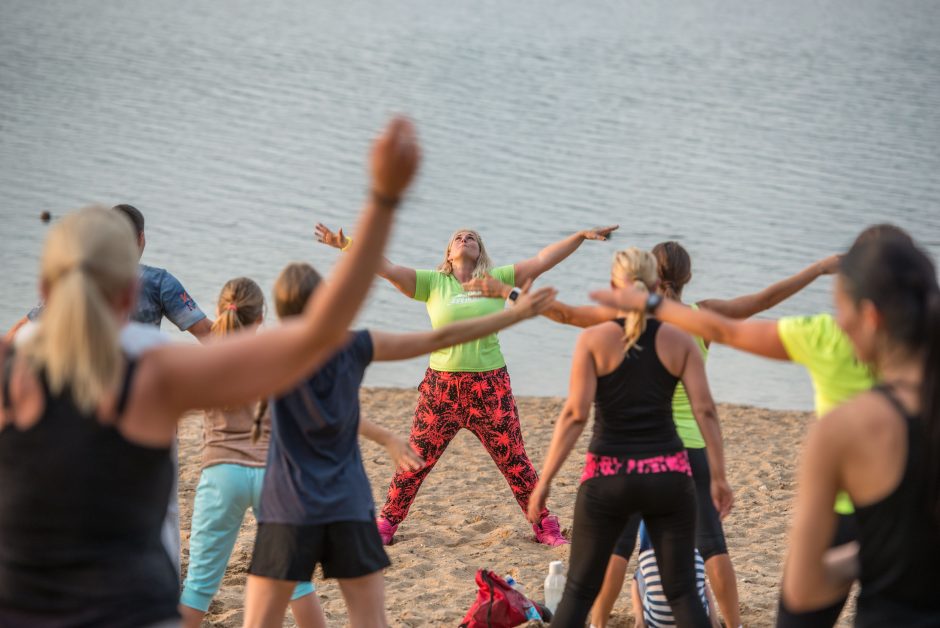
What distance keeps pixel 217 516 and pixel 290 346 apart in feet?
10.0

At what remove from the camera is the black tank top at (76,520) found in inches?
103

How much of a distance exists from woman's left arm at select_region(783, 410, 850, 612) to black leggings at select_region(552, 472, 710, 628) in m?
2.16

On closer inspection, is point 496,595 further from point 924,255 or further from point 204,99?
point 204,99

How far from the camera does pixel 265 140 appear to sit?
3353 centimetres

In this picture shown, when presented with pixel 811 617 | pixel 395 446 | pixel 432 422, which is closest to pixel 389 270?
pixel 432 422

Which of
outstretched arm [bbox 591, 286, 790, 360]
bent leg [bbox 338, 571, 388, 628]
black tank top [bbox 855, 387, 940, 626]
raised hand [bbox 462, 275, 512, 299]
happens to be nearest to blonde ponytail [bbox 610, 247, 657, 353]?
raised hand [bbox 462, 275, 512, 299]

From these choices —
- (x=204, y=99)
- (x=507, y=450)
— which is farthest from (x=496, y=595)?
(x=204, y=99)

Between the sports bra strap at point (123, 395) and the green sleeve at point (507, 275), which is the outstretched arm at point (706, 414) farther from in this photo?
the sports bra strap at point (123, 395)

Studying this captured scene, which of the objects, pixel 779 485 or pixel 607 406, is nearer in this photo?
pixel 607 406

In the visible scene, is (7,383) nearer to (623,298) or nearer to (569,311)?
(623,298)

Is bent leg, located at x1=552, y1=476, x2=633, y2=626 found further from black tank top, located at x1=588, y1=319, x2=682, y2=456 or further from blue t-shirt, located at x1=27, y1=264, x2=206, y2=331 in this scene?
blue t-shirt, located at x1=27, y1=264, x2=206, y2=331

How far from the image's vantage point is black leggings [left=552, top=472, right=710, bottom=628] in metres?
5.12

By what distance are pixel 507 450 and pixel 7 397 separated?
5.53 meters

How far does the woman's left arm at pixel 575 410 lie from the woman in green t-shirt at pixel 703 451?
50 centimetres
